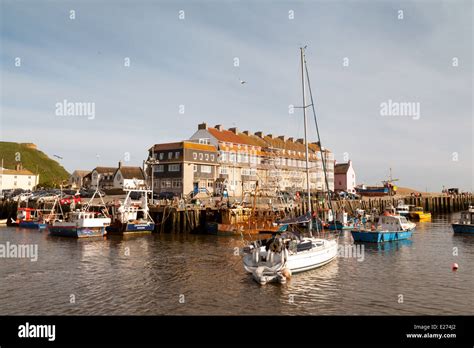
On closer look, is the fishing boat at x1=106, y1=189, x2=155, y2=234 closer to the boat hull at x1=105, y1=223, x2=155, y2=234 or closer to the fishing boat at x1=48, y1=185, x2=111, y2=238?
the boat hull at x1=105, y1=223, x2=155, y2=234

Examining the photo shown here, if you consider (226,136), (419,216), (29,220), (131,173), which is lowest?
(419,216)

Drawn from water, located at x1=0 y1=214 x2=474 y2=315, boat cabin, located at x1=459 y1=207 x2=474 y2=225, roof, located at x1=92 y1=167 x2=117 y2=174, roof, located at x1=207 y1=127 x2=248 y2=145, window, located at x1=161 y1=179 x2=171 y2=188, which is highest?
roof, located at x1=207 y1=127 x2=248 y2=145

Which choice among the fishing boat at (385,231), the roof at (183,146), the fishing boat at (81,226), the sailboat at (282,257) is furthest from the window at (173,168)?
the sailboat at (282,257)

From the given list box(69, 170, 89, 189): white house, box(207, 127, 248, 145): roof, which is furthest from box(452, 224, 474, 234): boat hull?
box(69, 170, 89, 189): white house

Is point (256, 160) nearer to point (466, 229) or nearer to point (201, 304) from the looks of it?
point (466, 229)

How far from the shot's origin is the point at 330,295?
22797mm

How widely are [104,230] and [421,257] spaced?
38.3 metres

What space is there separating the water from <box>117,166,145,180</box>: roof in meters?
65.8

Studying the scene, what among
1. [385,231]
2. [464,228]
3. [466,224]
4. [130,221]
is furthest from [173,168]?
[466,224]

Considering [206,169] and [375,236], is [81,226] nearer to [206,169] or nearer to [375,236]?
[375,236]

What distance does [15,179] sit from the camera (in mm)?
131625

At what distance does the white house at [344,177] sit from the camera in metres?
127

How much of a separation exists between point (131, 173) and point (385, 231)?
253 ft

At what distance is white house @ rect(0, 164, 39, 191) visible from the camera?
12738cm
